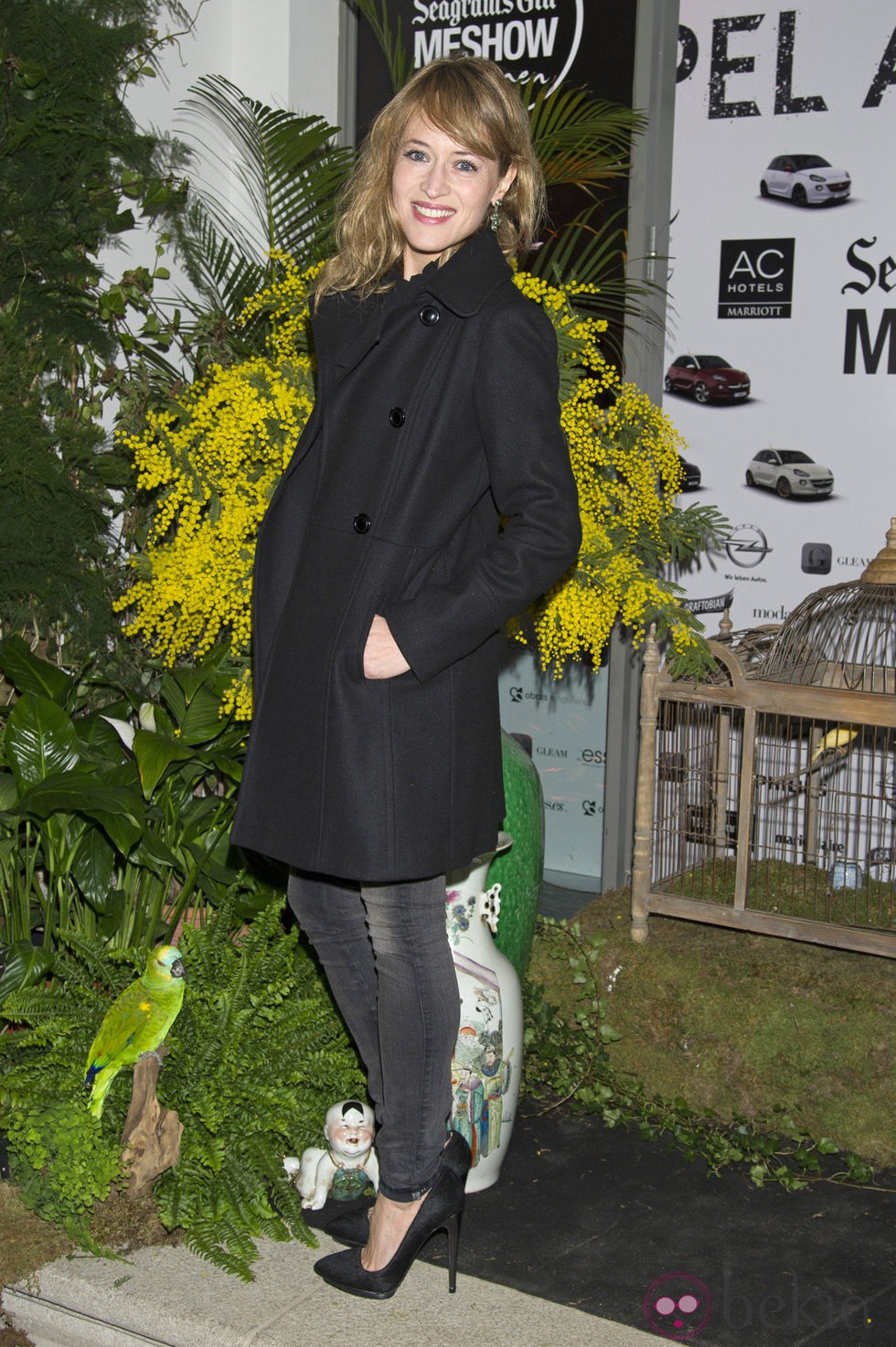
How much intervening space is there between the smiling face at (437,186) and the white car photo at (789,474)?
183cm

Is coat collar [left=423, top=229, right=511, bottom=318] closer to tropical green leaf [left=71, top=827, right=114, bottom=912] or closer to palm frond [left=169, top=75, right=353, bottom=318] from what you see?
palm frond [left=169, top=75, right=353, bottom=318]

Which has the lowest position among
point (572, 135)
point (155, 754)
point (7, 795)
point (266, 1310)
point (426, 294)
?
point (266, 1310)

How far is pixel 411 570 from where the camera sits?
1.99 m

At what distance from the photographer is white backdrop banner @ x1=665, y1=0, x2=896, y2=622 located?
349 centimetres

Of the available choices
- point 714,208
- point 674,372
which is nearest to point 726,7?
point 714,208

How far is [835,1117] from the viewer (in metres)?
2.84

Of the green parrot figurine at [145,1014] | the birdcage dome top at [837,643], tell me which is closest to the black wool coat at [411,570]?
the green parrot figurine at [145,1014]

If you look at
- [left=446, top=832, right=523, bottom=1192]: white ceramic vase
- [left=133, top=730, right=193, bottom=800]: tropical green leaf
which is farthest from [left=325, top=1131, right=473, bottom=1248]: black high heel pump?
[left=133, top=730, right=193, bottom=800]: tropical green leaf

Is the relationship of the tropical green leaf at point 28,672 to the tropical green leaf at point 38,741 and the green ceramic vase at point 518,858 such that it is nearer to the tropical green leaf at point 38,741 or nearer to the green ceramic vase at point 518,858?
the tropical green leaf at point 38,741

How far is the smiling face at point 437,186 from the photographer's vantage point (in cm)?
203

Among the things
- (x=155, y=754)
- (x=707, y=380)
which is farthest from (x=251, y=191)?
(x=155, y=754)

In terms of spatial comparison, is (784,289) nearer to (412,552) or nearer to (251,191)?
(251,191)

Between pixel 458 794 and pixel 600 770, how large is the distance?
2.17m

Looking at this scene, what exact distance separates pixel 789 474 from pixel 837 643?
0.73 metres
